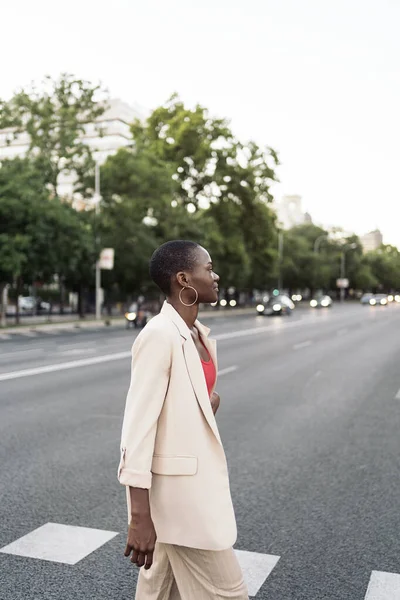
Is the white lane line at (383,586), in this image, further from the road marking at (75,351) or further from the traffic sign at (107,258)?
the traffic sign at (107,258)

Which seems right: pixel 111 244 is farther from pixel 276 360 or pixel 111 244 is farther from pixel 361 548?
pixel 361 548

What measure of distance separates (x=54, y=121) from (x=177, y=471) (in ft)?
119

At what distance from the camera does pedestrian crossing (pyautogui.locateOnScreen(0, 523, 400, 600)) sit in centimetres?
396

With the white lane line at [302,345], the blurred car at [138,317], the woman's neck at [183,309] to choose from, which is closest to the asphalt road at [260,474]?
the woman's neck at [183,309]

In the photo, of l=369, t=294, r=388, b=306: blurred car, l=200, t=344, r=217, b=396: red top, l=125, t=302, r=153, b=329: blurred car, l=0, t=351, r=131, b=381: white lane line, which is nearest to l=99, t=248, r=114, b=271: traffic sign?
l=125, t=302, r=153, b=329: blurred car

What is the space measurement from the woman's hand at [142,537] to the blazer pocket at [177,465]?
0.53ft

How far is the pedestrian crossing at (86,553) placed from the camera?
396 centimetres

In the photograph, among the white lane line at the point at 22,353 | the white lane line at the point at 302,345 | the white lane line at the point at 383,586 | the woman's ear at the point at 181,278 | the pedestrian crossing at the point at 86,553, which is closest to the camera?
the woman's ear at the point at 181,278

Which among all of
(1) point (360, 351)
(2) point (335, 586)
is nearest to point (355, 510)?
(2) point (335, 586)

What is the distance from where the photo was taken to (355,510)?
5383mm

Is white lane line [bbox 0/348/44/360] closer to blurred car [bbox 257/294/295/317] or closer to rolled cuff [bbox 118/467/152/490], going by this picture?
rolled cuff [bbox 118/467/152/490]

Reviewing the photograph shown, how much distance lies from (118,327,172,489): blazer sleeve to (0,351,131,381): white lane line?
37.3 feet

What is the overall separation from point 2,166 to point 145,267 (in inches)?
453

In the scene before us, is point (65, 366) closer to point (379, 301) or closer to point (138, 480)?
point (138, 480)
